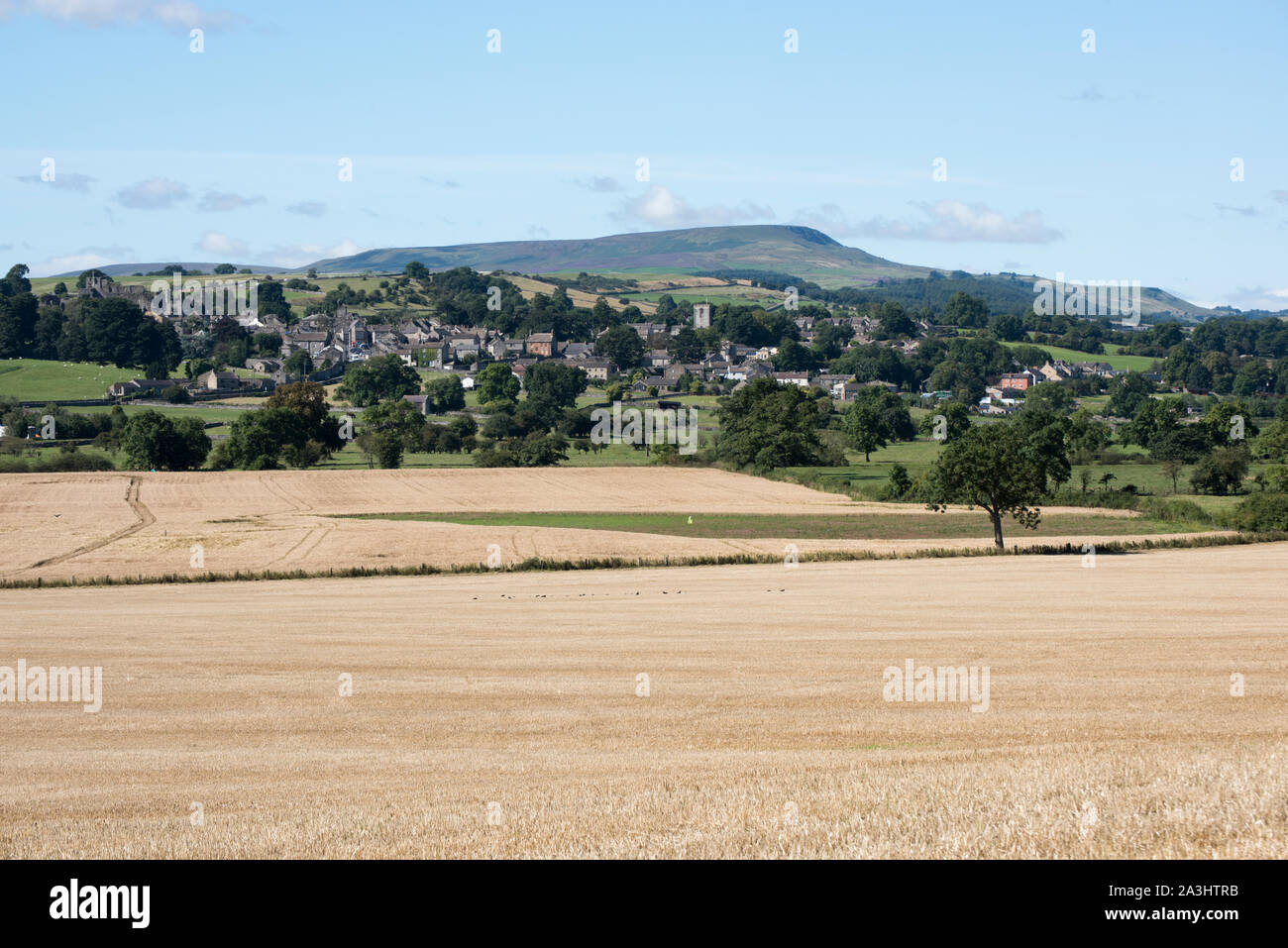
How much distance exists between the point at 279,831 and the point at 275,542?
161 ft

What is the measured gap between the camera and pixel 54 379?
16325 cm

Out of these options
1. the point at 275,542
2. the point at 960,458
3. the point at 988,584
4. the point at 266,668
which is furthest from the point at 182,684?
the point at 960,458

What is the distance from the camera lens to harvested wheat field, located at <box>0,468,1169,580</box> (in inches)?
2090

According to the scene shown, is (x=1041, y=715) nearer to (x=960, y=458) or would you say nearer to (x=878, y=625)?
(x=878, y=625)

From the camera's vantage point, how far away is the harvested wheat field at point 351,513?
5309cm

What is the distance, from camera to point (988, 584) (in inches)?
1662

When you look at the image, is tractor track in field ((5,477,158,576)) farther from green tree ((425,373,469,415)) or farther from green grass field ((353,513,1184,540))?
green tree ((425,373,469,415))

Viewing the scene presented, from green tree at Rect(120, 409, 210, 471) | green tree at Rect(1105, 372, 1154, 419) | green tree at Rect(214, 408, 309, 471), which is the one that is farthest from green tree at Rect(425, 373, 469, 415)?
green tree at Rect(1105, 372, 1154, 419)

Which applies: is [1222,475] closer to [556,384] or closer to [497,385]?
[556,384]

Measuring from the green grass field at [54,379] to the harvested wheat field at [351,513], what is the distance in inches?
2703

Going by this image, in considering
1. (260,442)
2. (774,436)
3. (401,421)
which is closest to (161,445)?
(260,442)

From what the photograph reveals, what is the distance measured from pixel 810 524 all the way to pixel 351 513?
2921cm

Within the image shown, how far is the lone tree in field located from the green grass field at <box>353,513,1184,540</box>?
3085mm

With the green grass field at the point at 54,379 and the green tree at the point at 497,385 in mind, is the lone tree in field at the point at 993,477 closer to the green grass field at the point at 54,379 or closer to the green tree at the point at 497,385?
the green tree at the point at 497,385
